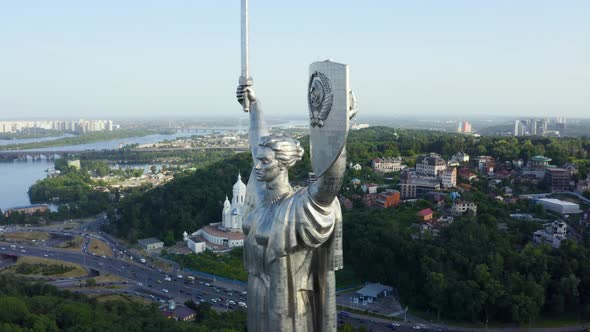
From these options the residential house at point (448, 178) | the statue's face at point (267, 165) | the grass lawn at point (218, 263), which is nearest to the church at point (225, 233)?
the grass lawn at point (218, 263)

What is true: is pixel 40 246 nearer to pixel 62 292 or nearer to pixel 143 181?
pixel 62 292

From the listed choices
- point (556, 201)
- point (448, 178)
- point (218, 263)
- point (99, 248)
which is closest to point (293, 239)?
point (218, 263)

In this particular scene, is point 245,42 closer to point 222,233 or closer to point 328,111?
point 328,111

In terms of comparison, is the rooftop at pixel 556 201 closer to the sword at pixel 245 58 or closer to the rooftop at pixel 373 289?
the rooftop at pixel 373 289

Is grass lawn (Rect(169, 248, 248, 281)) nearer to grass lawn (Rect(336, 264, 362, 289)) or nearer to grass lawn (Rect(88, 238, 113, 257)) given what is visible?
grass lawn (Rect(336, 264, 362, 289))

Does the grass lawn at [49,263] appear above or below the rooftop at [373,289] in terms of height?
below
